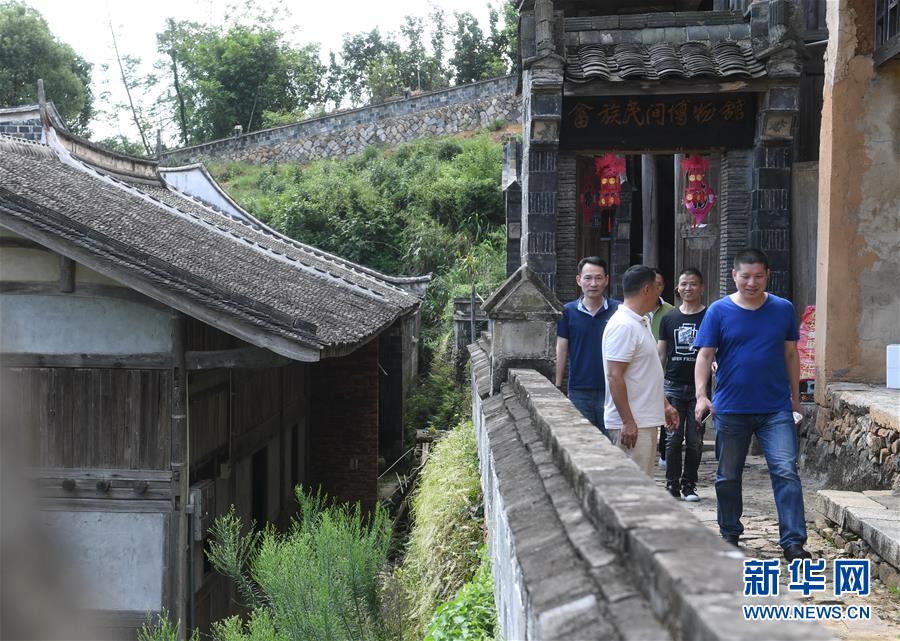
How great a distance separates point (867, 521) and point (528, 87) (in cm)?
687

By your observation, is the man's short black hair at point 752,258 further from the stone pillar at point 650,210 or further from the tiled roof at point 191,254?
the stone pillar at point 650,210

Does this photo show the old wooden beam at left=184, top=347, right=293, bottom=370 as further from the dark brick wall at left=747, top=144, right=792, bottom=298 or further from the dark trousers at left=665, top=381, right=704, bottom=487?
the dark brick wall at left=747, top=144, right=792, bottom=298

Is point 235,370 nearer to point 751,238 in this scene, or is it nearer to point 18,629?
point 751,238

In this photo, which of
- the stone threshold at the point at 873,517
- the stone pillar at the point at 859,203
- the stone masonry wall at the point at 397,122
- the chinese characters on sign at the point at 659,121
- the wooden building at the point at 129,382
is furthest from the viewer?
the stone masonry wall at the point at 397,122

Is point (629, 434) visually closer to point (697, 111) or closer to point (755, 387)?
point (755, 387)

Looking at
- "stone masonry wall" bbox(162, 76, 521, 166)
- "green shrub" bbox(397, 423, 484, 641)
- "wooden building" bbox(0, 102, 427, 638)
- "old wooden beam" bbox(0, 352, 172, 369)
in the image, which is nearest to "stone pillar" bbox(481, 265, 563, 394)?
"green shrub" bbox(397, 423, 484, 641)

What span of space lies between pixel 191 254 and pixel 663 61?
228 inches

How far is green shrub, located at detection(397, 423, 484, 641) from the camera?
761 centimetres

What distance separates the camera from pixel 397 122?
141ft

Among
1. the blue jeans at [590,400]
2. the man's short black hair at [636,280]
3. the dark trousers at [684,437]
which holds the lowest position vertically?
the dark trousers at [684,437]

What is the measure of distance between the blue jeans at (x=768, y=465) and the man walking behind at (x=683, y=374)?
4.58 feet

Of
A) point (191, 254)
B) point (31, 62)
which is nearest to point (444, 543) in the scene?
point (191, 254)

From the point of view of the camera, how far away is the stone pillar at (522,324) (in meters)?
7.01

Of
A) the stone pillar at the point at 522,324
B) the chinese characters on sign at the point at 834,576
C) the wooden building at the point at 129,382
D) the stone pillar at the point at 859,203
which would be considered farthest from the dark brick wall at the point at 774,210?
the chinese characters on sign at the point at 834,576
